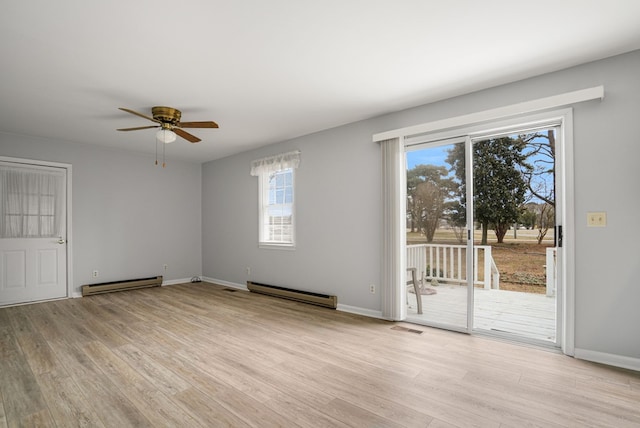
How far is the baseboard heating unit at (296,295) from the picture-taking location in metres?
4.40

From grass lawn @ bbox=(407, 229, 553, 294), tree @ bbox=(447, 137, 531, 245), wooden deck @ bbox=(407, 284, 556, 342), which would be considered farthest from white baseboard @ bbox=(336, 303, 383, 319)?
tree @ bbox=(447, 137, 531, 245)

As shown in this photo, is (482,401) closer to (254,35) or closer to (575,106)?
(575,106)

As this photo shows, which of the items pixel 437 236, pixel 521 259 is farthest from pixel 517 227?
pixel 437 236

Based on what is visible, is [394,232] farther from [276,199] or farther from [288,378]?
[276,199]

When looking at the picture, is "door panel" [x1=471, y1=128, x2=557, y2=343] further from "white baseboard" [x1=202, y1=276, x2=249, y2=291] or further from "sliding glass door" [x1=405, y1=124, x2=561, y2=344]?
"white baseboard" [x1=202, y1=276, x2=249, y2=291]

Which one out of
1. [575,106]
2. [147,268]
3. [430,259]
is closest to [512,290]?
[430,259]

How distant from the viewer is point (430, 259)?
4.07m

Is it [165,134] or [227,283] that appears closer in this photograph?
[165,134]

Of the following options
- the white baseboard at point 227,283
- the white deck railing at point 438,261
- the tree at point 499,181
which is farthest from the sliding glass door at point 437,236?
the white baseboard at point 227,283

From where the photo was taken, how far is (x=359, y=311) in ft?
13.6

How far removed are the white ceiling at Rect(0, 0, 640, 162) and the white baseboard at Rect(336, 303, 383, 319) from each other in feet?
8.22

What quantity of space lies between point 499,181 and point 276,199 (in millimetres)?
3356

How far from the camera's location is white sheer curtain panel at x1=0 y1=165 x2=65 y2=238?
4.67 metres

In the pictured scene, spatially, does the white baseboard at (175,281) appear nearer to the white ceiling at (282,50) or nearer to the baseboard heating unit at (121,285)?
the baseboard heating unit at (121,285)
